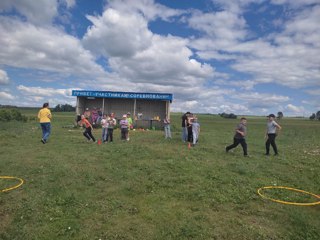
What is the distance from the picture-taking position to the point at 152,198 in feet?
25.9

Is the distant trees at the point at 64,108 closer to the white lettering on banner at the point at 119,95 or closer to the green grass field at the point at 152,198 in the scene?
the white lettering on banner at the point at 119,95

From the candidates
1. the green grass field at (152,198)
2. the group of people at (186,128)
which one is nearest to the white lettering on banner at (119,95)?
the group of people at (186,128)

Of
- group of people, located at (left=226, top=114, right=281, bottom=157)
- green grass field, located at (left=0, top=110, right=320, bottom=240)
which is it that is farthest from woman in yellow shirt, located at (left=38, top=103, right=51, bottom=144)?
group of people, located at (left=226, top=114, right=281, bottom=157)

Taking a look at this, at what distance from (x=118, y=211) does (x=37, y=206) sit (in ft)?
6.65

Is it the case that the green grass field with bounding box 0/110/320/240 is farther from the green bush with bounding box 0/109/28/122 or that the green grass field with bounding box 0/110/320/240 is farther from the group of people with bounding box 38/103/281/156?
the green bush with bounding box 0/109/28/122

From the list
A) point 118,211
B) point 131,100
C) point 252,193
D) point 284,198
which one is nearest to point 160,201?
point 118,211

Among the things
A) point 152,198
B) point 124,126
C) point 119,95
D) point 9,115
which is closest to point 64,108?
point 9,115

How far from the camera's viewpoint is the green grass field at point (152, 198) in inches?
244

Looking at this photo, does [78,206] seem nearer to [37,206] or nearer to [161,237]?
[37,206]

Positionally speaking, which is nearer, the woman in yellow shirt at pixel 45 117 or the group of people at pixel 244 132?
the group of people at pixel 244 132

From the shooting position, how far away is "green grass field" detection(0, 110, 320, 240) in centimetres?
619

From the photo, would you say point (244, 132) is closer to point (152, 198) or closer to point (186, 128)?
point (186, 128)

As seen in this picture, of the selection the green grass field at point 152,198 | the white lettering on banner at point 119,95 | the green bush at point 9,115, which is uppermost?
the white lettering on banner at point 119,95

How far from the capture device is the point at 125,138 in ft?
62.1
